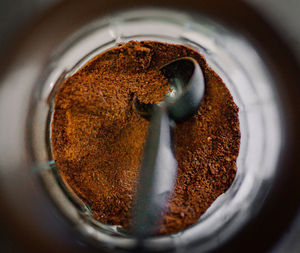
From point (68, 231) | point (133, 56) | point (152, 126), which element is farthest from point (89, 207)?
point (133, 56)

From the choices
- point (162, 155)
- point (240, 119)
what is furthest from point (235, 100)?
point (162, 155)

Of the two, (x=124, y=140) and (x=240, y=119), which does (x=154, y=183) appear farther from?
(x=240, y=119)

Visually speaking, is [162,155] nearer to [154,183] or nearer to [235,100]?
[154,183]

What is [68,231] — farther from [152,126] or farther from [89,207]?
[152,126]

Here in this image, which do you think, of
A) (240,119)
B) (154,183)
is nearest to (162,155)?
(154,183)
